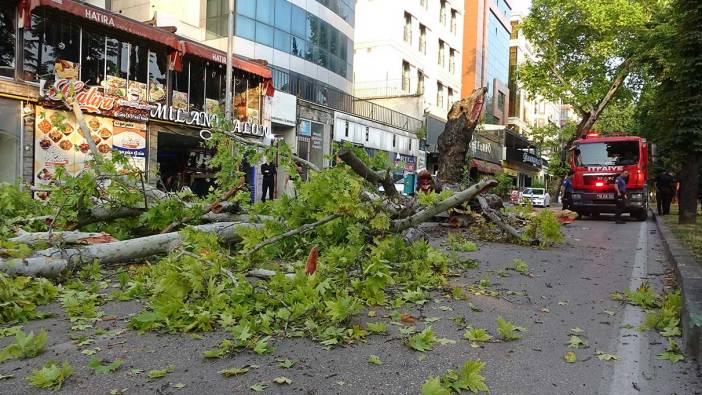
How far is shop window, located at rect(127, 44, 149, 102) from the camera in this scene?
1855 cm

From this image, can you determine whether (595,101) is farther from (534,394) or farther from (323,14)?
(534,394)

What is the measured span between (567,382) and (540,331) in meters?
1.05

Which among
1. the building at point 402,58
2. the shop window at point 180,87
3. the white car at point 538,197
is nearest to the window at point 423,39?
the building at point 402,58

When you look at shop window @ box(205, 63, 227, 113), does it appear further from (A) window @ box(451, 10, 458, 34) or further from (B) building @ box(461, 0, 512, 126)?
(A) window @ box(451, 10, 458, 34)

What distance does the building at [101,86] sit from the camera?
15102 millimetres

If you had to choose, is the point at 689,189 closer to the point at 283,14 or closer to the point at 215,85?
the point at 215,85

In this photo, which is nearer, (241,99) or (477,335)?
(477,335)

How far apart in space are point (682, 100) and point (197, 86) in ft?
54.9

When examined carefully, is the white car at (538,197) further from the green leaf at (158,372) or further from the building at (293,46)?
→ the green leaf at (158,372)

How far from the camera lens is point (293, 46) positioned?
2628 centimetres

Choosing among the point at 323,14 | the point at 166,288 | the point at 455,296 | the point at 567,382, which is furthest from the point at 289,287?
the point at 323,14

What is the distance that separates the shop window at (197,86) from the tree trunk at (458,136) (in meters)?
12.2

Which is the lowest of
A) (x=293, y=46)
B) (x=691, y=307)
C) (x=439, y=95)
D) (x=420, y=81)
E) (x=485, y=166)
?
(x=691, y=307)

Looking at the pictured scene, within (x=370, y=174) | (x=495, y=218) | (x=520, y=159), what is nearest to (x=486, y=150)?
Answer: (x=520, y=159)
